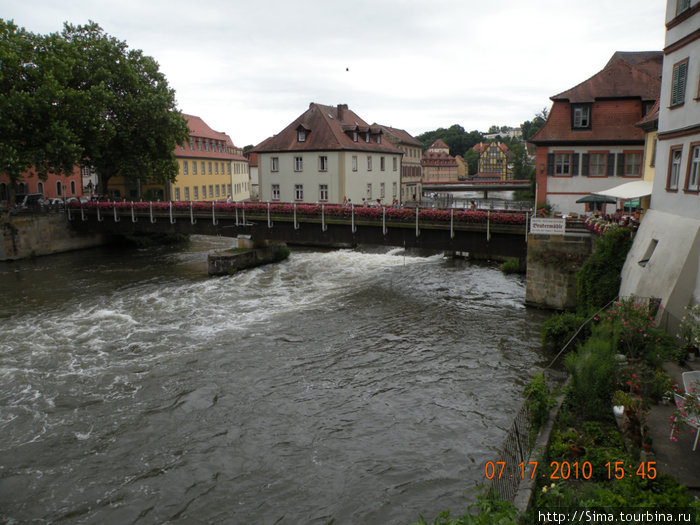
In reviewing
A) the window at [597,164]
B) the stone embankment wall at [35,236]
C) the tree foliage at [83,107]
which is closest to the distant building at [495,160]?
the window at [597,164]

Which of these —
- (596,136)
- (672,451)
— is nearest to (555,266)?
(672,451)

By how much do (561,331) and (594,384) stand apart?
19.0 ft

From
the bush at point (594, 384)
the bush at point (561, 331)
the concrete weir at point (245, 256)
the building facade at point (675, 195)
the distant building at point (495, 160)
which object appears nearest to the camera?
the bush at point (594, 384)

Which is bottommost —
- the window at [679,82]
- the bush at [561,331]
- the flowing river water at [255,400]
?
the flowing river water at [255,400]

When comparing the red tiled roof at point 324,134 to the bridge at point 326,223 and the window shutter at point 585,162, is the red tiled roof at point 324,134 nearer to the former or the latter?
the bridge at point 326,223

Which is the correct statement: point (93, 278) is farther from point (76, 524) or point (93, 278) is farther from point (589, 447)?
point (589, 447)

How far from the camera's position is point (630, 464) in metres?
8.05

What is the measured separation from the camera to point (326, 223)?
2917 centimetres

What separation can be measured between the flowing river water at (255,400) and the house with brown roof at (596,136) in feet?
39.6

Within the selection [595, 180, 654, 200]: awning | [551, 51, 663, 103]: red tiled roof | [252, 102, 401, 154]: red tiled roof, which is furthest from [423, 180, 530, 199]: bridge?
[595, 180, 654, 200]: awning

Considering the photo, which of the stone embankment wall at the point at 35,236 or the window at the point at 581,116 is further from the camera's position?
the stone embankment wall at the point at 35,236

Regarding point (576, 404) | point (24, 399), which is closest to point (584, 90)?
point (576, 404)

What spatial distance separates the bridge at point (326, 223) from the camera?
24031mm

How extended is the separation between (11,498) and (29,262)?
29493mm
